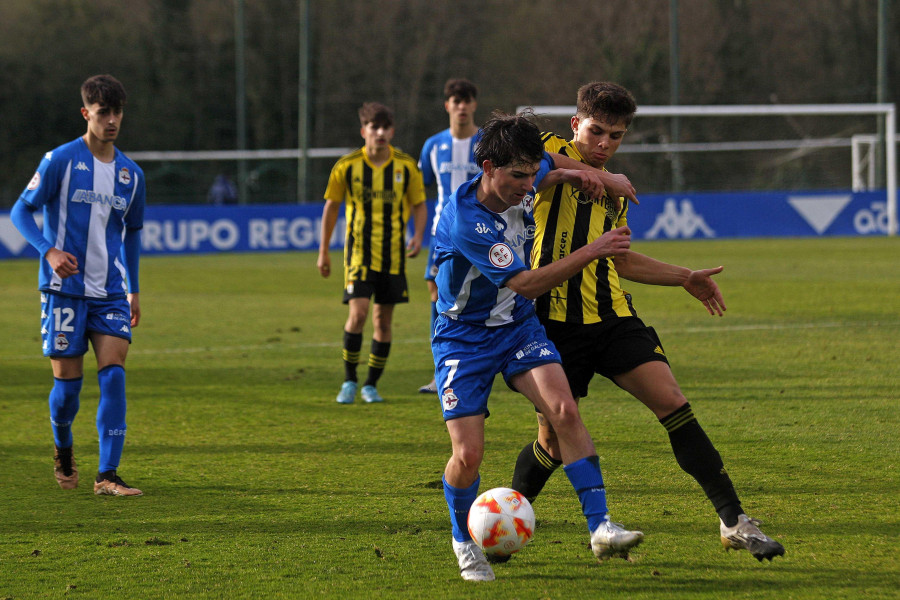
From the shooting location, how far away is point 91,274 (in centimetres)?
530

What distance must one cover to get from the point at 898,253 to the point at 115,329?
1637 cm

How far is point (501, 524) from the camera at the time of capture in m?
3.88

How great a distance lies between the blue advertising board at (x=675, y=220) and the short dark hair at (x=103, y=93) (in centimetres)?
1790

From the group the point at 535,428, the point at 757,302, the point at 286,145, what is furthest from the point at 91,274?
the point at 286,145

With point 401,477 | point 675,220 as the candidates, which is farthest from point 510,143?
point 675,220

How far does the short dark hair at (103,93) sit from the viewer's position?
5.21 meters

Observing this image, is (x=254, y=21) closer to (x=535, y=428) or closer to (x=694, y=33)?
(x=694, y=33)

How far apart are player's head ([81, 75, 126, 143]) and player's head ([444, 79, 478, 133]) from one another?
318cm

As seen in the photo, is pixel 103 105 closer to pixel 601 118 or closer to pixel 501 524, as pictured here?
pixel 601 118

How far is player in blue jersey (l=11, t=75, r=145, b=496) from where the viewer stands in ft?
17.3

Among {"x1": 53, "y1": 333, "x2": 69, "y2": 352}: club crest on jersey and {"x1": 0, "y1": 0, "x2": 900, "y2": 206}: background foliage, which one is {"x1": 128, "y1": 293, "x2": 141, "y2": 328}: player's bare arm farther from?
{"x1": 0, "y1": 0, "x2": 900, "y2": 206}: background foliage

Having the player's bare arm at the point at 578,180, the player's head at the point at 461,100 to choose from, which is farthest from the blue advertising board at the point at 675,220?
the player's bare arm at the point at 578,180

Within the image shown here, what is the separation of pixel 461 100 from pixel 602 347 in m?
4.16

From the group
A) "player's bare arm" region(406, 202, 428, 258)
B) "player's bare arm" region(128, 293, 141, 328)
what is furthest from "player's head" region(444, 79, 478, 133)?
"player's bare arm" region(128, 293, 141, 328)
